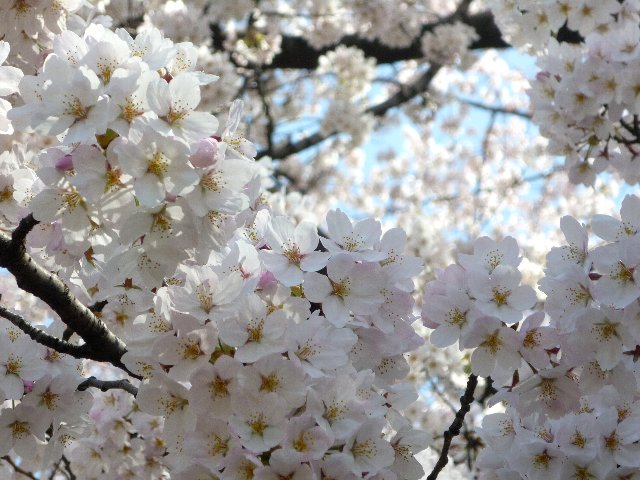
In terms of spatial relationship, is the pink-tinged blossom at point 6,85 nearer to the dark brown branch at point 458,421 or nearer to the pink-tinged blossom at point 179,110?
the pink-tinged blossom at point 179,110

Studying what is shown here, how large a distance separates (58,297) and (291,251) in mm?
565

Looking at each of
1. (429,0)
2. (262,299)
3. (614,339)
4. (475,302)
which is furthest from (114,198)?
(429,0)

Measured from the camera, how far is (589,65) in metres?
3.08

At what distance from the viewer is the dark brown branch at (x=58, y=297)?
1722mm

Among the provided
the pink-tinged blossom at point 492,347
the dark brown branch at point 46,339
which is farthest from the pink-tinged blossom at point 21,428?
the pink-tinged blossom at point 492,347

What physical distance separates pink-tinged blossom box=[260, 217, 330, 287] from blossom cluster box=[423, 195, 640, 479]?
38 centimetres

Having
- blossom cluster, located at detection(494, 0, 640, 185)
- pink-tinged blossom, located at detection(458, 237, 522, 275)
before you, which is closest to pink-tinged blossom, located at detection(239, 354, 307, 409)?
pink-tinged blossom, located at detection(458, 237, 522, 275)

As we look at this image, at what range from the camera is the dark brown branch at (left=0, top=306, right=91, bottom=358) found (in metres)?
1.87

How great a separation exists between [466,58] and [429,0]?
2.84m

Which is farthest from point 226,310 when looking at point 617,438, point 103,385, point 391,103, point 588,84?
point 391,103

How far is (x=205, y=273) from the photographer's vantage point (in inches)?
63.2

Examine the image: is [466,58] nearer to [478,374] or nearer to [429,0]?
[429,0]

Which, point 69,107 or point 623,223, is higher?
point 69,107

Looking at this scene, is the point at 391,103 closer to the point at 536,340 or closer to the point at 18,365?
the point at 536,340
